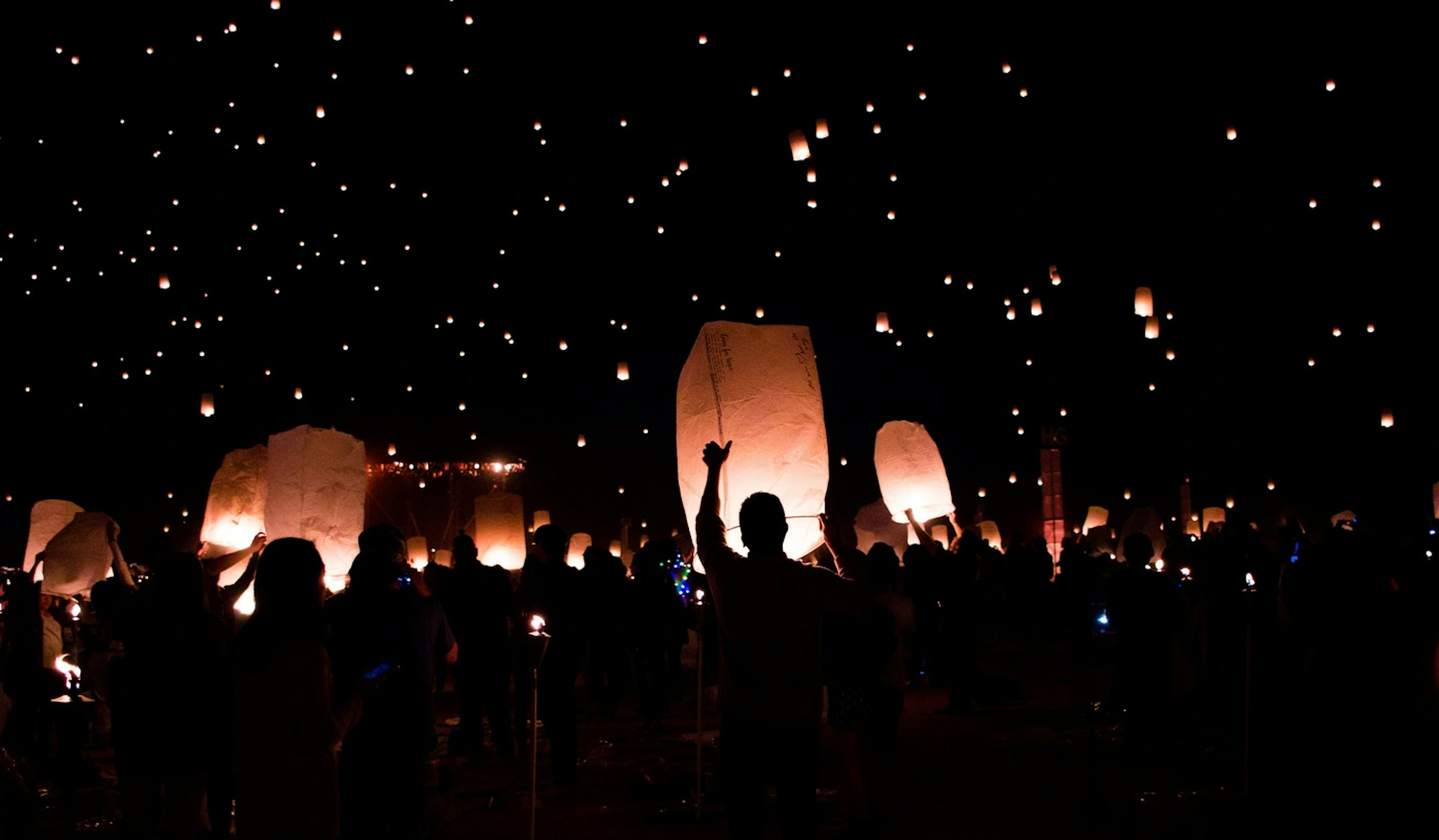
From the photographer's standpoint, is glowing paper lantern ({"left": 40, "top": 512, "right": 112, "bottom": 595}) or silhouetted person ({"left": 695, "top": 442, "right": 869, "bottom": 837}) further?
glowing paper lantern ({"left": 40, "top": 512, "right": 112, "bottom": 595})

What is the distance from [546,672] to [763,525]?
3.59 m

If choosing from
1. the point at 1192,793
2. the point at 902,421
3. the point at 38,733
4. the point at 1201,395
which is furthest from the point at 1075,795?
the point at 1201,395

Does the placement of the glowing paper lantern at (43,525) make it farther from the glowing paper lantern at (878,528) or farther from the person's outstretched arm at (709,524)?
the glowing paper lantern at (878,528)

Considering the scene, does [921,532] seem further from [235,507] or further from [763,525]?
[763,525]

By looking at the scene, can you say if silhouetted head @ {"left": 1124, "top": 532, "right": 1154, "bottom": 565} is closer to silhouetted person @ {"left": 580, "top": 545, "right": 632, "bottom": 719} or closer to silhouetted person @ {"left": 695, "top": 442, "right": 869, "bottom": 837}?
silhouetted person @ {"left": 695, "top": 442, "right": 869, "bottom": 837}

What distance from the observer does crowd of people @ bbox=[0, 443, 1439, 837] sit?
3113mm

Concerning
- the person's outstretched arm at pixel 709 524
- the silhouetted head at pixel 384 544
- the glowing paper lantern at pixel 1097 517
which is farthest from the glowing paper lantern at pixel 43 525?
the glowing paper lantern at pixel 1097 517

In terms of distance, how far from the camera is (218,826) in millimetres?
4750

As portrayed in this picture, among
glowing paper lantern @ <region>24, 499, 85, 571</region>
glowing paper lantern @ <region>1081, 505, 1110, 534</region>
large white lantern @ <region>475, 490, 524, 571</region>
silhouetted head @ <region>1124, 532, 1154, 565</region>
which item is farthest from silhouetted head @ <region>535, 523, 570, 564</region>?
glowing paper lantern @ <region>1081, 505, 1110, 534</region>

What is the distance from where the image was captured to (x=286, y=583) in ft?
10.0

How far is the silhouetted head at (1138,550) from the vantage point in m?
6.14

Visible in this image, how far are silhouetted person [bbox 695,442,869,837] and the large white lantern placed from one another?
8.94 meters

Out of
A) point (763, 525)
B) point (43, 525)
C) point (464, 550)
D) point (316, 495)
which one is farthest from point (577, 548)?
point (763, 525)

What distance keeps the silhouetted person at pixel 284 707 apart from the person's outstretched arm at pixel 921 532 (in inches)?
225
